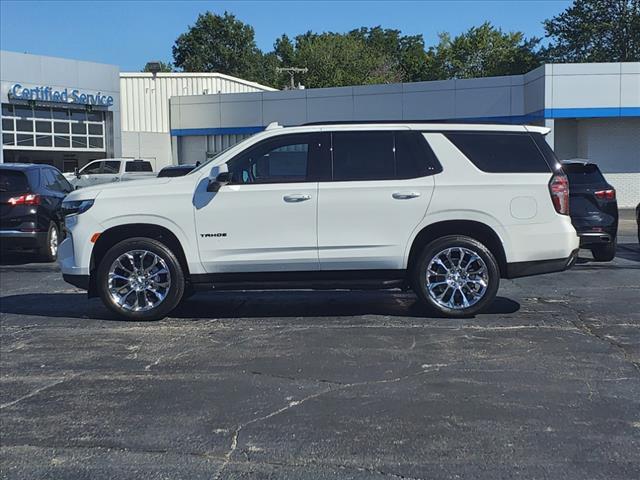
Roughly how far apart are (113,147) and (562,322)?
29213 mm

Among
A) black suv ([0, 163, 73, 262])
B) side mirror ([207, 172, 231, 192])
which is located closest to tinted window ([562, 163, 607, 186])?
side mirror ([207, 172, 231, 192])

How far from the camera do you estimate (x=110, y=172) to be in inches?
1043

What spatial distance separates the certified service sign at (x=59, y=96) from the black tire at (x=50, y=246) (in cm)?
1799

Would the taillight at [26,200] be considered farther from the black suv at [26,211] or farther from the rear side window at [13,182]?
the rear side window at [13,182]

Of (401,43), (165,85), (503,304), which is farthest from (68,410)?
(401,43)

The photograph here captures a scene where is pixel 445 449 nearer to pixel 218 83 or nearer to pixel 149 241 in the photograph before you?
pixel 149 241

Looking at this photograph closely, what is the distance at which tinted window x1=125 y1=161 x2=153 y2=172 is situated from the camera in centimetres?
2705

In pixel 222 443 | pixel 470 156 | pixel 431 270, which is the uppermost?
pixel 470 156

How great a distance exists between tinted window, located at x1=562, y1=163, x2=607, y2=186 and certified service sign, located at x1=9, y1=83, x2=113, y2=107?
24.0 meters

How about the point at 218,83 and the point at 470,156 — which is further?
the point at 218,83

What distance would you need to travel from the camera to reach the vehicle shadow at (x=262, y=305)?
7.92 m

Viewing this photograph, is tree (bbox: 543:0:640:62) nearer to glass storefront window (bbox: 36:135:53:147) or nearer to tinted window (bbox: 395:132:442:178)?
glass storefront window (bbox: 36:135:53:147)

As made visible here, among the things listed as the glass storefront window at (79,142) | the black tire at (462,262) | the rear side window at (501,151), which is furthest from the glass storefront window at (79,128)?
the black tire at (462,262)

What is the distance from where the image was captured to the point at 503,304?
8.37 meters
